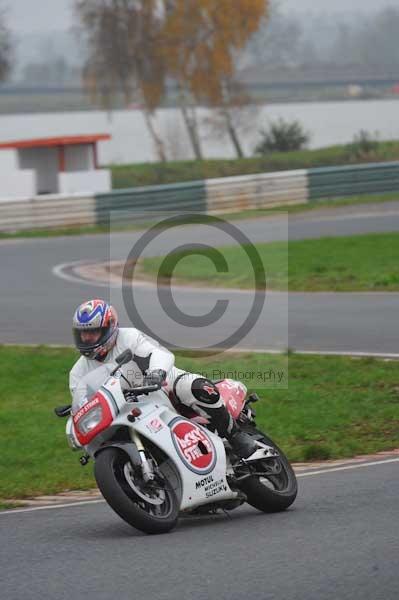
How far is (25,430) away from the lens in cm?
1115

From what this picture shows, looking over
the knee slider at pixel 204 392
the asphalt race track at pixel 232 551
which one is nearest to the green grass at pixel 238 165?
the asphalt race track at pixel 232 551

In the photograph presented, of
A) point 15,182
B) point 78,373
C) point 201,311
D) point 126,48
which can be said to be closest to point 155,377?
point 78,373

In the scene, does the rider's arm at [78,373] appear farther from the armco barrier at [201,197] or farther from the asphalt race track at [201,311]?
the armco barrier at [201,197]

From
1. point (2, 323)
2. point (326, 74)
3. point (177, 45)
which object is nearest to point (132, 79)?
point (177, 45)

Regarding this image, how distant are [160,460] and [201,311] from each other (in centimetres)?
938

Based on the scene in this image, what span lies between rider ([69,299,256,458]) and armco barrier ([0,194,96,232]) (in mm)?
21929

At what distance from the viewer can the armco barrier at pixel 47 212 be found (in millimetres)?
29484

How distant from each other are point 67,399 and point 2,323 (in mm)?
4794

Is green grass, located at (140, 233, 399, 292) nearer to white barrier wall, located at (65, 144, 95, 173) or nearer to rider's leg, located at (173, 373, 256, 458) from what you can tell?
rider's leg, located at (173, 373, 256, 458)

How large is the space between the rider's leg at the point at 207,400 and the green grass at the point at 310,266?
10863 millimetres

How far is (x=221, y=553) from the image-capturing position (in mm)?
6855

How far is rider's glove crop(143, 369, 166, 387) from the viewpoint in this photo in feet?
24.6

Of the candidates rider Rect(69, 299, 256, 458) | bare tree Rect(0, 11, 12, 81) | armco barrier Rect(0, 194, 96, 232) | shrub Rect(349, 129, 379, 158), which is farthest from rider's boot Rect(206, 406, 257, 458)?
bare tree Rect(0, 11, 12, 81)

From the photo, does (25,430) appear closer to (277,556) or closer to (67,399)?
(67,399)
